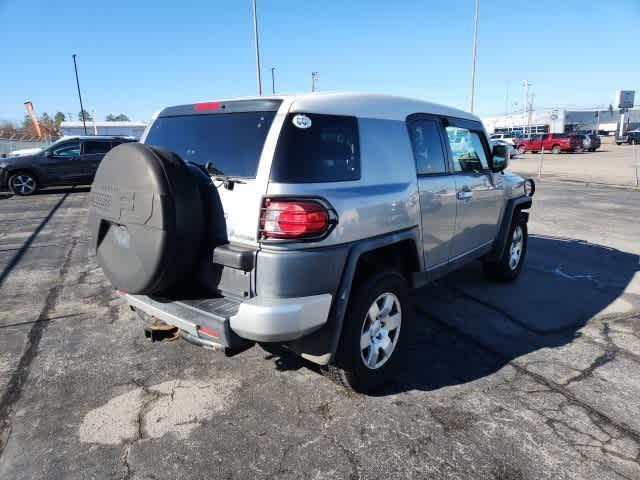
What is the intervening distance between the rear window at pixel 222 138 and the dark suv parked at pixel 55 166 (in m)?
11.9

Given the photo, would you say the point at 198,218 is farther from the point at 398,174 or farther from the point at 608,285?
the point at 608,285

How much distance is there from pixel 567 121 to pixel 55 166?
88.2m

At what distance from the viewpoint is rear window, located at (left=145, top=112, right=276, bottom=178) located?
2.57 m

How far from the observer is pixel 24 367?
11.0 ft

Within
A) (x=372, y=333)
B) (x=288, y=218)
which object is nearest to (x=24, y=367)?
(x=288, y=218)

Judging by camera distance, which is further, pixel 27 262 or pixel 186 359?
pixel 27 262

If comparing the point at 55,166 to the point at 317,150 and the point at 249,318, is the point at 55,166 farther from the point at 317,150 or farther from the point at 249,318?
the point at 249,318

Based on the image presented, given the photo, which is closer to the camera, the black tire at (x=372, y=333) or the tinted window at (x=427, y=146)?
the black tire at (x=372, y=333)

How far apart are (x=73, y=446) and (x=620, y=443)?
10.3 ft

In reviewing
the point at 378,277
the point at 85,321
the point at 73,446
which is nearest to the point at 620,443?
the point at 378,277

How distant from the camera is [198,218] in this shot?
2.55 metres

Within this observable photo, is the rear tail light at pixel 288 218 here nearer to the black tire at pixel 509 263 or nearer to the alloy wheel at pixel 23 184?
the black tire at pixel 509 263

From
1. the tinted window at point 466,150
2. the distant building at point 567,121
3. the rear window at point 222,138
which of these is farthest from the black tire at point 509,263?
the distant building at point 567,121

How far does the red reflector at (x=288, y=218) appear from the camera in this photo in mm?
2379
